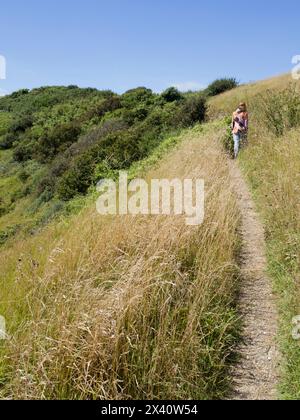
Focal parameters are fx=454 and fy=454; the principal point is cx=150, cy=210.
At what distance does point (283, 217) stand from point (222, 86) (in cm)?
Result: 3163

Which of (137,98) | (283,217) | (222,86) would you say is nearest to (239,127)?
(283,217)

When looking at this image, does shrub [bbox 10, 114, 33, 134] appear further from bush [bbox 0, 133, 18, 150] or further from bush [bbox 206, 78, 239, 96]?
bush [bbox 206, 78, 239, 96]

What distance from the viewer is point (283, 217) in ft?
18.7

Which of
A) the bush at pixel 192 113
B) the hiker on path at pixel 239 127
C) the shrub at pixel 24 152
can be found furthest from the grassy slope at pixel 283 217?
the shrub at pixel 24 152

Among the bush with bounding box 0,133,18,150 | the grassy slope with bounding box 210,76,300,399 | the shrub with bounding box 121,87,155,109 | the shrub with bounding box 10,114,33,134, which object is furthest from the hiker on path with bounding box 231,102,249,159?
the shrub with bounding box 10,114,33,134

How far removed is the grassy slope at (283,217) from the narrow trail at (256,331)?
94 mm

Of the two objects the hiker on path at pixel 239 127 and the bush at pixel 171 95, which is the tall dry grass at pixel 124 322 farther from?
the bush at pixel 171 95

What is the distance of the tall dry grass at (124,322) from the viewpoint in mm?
3000

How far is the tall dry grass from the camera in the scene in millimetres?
3000

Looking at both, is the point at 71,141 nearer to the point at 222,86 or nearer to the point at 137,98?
the point at 137,98

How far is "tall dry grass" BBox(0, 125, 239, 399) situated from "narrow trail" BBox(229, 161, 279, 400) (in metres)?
0.13

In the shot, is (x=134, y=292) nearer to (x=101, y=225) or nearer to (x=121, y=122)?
(x=101, y=225)

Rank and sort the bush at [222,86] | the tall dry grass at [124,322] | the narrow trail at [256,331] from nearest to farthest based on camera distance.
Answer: the tall dry grass at [124,322]
the narrow trail at [256,331]
the bush at [222,86]

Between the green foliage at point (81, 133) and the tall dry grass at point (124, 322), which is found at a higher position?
the green foliage at point (81, 133)
